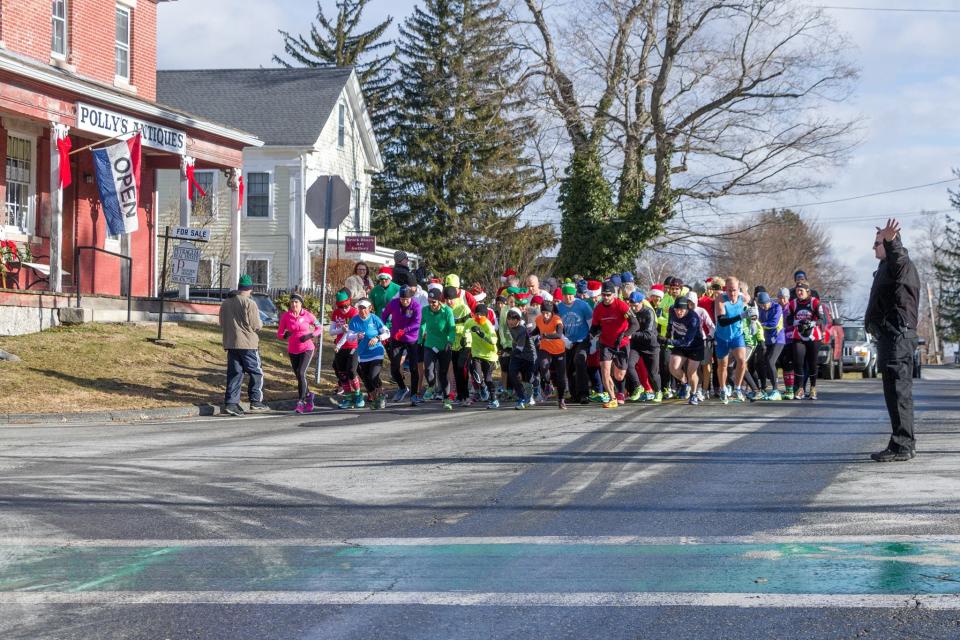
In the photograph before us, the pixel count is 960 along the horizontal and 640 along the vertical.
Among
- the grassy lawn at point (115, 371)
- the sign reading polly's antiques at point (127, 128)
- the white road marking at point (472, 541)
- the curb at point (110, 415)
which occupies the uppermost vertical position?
the sign reading polly's antiques at point (127, 128)

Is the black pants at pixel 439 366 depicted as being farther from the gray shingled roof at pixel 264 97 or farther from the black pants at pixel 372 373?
the gray shingled roof at pixel 264 97

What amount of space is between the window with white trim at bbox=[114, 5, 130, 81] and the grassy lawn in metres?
8.17

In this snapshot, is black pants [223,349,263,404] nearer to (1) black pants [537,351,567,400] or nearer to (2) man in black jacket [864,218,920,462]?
(1) black pants [537,351,567,400]

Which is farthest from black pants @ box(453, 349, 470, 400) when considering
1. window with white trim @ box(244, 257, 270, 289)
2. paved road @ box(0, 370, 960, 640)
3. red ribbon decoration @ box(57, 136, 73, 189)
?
window with white trim @ box(244, 257, 270, 289)

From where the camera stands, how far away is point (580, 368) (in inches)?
691

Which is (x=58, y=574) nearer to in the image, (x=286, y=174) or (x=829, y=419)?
(x=829, y=419)

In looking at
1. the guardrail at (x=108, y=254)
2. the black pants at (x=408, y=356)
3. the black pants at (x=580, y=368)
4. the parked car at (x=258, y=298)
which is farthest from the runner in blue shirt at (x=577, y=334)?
the parked car at (x=258, y=298)

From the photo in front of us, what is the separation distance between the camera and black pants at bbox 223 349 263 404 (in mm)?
16484

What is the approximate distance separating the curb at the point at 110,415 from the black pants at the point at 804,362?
882 cm

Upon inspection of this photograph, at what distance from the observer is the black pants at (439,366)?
17.4 m

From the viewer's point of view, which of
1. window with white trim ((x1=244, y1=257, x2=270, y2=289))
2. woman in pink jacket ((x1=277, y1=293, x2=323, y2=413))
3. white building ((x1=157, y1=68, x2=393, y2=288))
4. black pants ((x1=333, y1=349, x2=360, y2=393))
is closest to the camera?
woman in pink jacket ((x1=277, y1=293, x2=323, y2=413))

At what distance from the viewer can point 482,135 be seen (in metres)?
38.7

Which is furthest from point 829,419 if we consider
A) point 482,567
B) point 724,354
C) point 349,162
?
point 349,162

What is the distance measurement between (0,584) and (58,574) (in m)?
0.30
